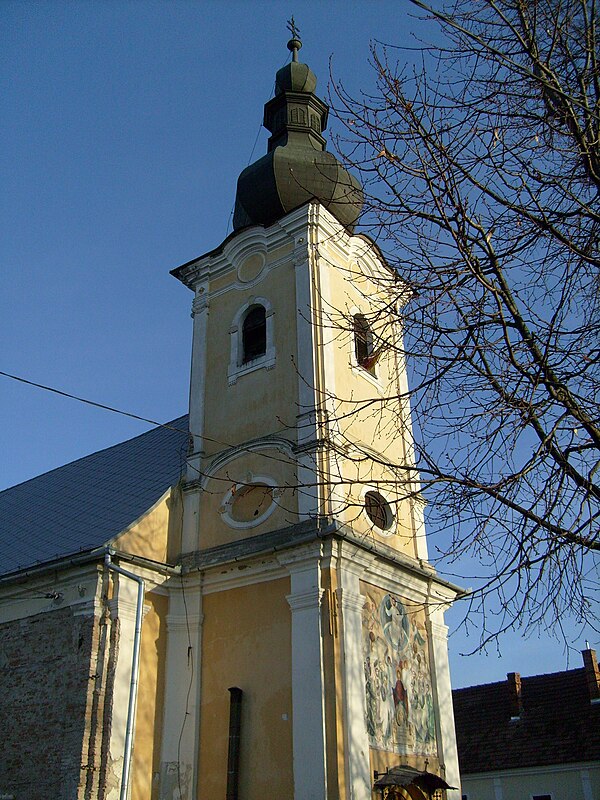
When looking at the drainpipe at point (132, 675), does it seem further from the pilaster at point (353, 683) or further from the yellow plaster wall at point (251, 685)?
the pilaster at point (353, 683)

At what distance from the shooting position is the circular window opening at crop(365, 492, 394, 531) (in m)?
12.8

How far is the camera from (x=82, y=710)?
414 inches

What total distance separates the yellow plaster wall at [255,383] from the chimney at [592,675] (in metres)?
12.8

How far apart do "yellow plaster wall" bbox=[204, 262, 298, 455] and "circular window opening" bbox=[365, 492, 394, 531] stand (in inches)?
67.7

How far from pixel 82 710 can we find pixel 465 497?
733 cm

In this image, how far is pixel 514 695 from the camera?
22.7m

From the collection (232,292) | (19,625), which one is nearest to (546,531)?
(19,625)

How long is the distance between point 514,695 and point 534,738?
1.99 meters

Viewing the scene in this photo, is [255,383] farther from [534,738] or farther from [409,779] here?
[534,738]

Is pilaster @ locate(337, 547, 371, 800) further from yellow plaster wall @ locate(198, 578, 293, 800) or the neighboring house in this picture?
the neighboring house

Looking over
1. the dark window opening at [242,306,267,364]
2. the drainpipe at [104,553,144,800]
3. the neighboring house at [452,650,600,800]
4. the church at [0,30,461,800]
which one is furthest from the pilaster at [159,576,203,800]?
the neighboring house at [452,650,600,800]

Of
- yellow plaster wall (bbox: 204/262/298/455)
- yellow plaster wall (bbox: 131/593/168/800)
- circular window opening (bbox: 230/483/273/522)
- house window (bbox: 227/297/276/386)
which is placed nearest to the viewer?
yellow plaster wall (bbox: 131/593/168/800)

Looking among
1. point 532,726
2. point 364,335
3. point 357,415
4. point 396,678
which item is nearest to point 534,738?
point 532,726

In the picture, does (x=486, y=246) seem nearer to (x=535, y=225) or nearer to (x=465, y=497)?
(x=535, y=225)
